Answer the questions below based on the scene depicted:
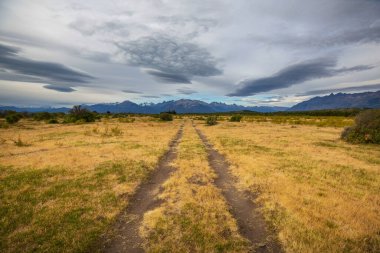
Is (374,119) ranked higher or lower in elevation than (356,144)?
higher

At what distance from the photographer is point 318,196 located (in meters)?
11.7

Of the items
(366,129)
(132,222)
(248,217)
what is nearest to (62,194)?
(132,222)

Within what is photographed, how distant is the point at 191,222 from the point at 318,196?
24.1 feet

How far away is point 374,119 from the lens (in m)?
29.1

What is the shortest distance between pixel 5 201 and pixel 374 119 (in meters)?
38.6

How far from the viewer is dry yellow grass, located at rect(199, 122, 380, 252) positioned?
7.89 meters

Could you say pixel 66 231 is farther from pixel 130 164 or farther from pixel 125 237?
pixel 130 164

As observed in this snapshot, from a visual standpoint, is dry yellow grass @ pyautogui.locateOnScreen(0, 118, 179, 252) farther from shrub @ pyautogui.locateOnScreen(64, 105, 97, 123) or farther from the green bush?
shrub @ pyautogui.locateOnScreen(64, 105, 97, 123)

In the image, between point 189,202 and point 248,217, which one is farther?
point 189,202

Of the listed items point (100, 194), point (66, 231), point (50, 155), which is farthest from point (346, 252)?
point (50, 155)

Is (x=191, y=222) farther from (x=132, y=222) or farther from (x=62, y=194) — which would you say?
(x=62, y=194)

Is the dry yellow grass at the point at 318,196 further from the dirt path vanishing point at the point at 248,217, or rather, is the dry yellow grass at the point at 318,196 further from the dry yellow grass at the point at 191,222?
the dry yellow grass at the point at 191,222

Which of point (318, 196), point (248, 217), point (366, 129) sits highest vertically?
point (366, 129)

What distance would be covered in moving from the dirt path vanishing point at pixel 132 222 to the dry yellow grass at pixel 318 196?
17.1 ft
